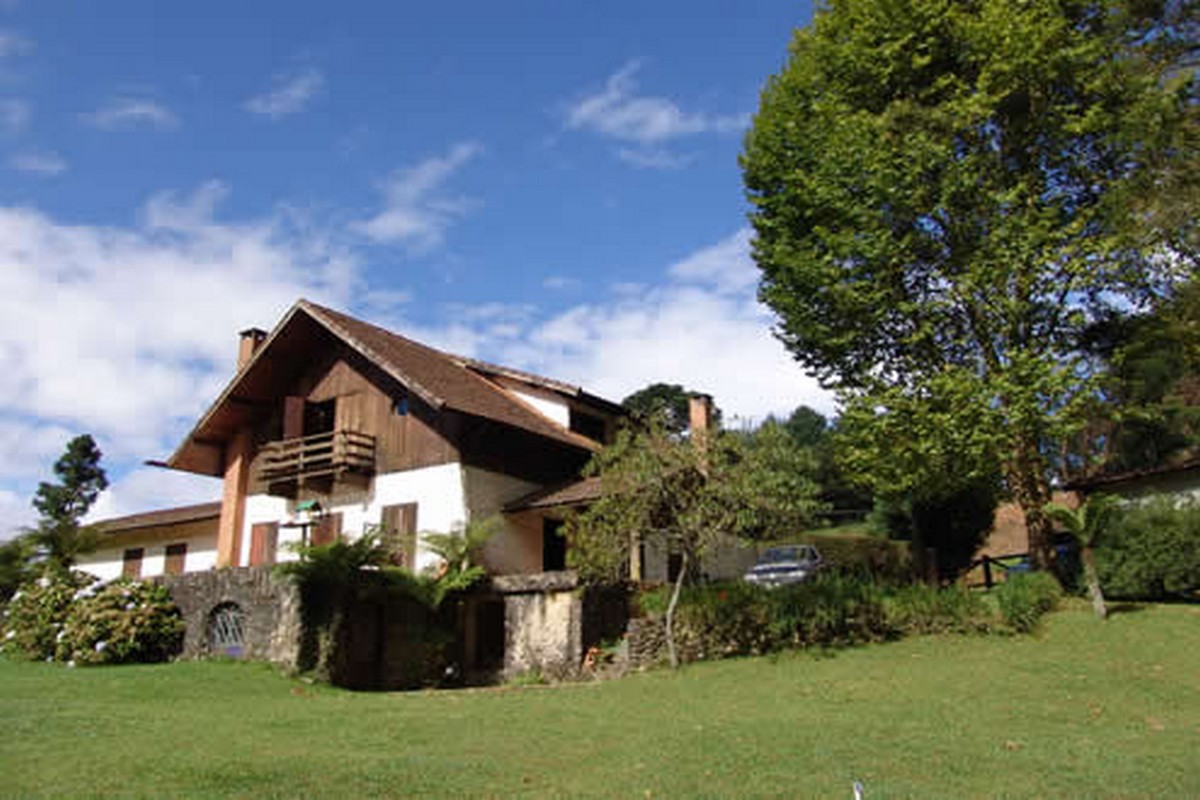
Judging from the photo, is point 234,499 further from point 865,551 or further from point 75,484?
point 75,484

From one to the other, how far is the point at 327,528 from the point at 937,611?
1690 centimetres

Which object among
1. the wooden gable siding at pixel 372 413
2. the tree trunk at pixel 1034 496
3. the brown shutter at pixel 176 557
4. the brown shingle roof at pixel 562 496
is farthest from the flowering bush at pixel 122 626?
the tree trunk at pixel 1034 496

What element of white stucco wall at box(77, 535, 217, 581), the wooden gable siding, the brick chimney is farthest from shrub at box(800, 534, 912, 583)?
white stucco wall at box(77, 535, 217, 581)

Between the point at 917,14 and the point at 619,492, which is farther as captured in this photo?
the point at 917,14

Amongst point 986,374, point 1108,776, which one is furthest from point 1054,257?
point 1108,776

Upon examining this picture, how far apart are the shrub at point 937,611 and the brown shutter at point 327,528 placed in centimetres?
1555

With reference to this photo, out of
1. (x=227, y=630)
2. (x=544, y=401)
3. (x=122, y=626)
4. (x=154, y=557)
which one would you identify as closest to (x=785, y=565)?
(x=544, y=401)

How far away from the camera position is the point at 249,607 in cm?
2105

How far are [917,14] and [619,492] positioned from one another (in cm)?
1376

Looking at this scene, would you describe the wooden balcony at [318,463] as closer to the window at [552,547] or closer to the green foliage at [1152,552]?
the window at [552,547]

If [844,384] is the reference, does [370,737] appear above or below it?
below

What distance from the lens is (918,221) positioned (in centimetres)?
2194

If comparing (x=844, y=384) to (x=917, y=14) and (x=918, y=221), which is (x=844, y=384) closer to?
(x=918, y=221)

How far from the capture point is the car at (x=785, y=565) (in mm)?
24672
